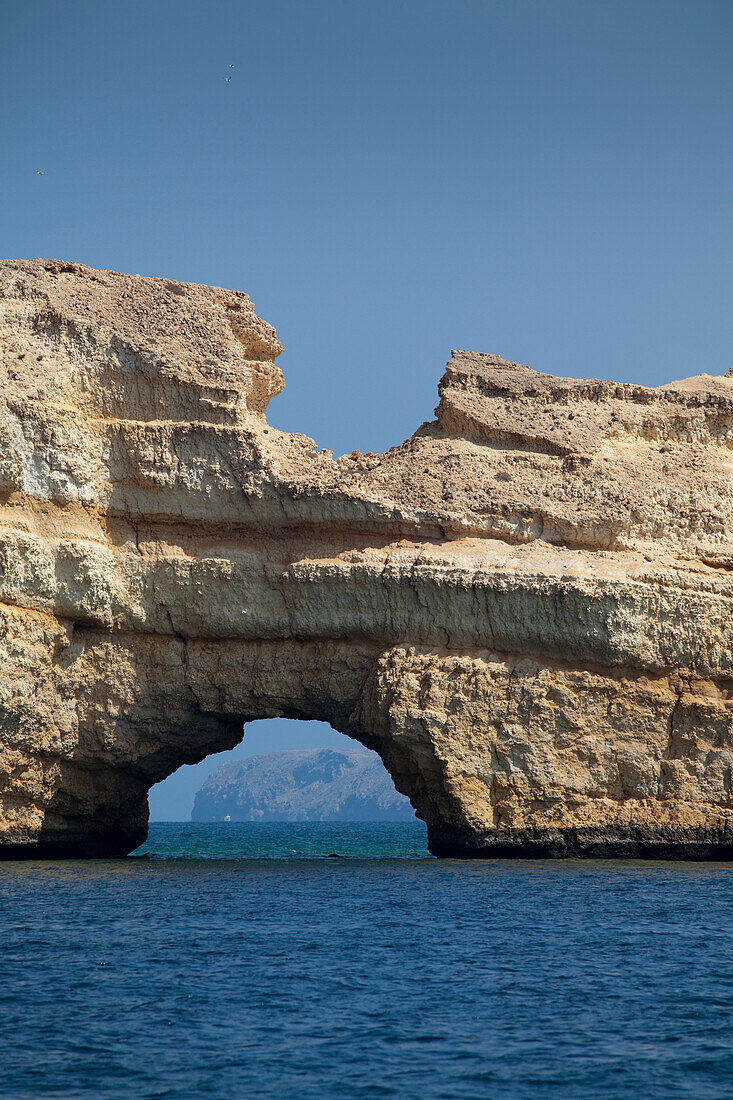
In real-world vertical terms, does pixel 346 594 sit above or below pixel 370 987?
above

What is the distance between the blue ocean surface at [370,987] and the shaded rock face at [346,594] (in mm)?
3011

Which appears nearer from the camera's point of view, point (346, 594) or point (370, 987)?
point (370, 987)

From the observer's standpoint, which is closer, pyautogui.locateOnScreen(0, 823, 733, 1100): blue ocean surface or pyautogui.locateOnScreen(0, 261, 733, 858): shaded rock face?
pyautogui.locateOnScreen(0, 823, 733, 1100): blue ocean surface

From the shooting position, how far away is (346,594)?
75.4ft

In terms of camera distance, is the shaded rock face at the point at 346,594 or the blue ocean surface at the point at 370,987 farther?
the shaded rock face at the point at 346,594

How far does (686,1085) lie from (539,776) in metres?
12.8

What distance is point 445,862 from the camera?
76.2ft

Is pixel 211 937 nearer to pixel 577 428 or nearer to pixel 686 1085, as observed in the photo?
pixel 686 1085

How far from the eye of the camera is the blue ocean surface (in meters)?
9.56

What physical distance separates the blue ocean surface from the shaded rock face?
3.01 meters

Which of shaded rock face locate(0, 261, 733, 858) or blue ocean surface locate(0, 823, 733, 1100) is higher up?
shaded rock face locate(0, 261, 733, 858)

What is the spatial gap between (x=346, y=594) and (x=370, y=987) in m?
11.3

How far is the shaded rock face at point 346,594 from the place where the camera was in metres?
22.3

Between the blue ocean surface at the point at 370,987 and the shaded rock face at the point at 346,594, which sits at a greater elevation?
the shaded rock face at the point at 346,594
